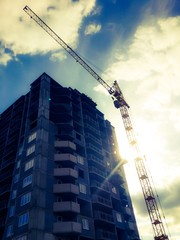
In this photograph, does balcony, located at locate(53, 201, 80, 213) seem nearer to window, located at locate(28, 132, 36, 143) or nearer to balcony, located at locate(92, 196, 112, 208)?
Result: balcony, located at locate(92, 196, 112, 208)

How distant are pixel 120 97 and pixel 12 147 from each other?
5163cm

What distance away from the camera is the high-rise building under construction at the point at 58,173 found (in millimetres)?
43688

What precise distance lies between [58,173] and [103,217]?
1581 centimetres

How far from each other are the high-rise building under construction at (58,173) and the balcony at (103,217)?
223 millimetres

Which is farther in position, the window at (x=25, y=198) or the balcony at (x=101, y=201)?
the balcony at (x=101, y=201)

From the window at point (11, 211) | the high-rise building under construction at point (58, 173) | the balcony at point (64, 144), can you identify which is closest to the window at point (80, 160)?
the high-rise building under construction at point (58, 173)

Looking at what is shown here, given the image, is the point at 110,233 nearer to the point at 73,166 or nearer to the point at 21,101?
the point at 73,166

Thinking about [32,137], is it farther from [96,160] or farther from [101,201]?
[101,201]

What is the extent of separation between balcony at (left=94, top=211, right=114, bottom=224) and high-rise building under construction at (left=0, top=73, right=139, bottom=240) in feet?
0.73

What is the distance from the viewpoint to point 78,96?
78875 mm

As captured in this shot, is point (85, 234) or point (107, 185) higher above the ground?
point (107, 185)

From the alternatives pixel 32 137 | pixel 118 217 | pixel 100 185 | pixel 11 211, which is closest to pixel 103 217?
pixel 100 185

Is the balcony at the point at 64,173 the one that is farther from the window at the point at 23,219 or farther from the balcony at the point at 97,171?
the window at the point at 23,219

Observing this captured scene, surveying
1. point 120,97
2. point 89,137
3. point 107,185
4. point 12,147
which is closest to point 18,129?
point 12,147
